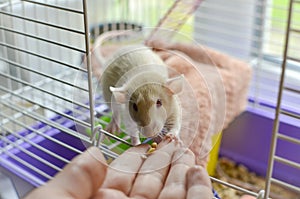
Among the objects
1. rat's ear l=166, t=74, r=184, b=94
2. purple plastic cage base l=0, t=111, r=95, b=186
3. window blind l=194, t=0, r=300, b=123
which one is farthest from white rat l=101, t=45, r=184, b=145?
window blind l=194, t=0, r=300, b=123

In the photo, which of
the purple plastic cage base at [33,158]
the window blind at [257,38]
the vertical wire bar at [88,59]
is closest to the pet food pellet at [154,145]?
the vertical wire bar at [88,59]

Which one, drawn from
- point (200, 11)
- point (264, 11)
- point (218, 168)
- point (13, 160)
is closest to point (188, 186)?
point (13, 160)

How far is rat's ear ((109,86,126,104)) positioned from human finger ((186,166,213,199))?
14 centimetres

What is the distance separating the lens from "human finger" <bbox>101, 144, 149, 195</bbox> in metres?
0.62

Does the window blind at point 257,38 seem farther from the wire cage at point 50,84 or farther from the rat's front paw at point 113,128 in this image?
the rat's front paw at point 113,128

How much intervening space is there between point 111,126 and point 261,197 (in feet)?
0.82

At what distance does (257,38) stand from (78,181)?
3.25 feet

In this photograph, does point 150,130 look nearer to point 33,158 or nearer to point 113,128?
point 113,128

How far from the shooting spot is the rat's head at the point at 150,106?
63 cm

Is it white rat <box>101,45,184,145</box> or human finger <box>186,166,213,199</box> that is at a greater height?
white rat <box>101,45,184,145</box>

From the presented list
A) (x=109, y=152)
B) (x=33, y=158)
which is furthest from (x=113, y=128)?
(x=33, y=158)

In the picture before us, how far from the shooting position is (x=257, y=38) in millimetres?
1431

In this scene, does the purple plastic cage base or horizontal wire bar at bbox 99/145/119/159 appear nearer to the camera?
horizontal wire bar at bbox 99/145/119/159

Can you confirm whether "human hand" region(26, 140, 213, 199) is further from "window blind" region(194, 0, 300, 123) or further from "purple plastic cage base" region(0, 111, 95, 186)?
"window blind" region(194, 0, 300, 123)
